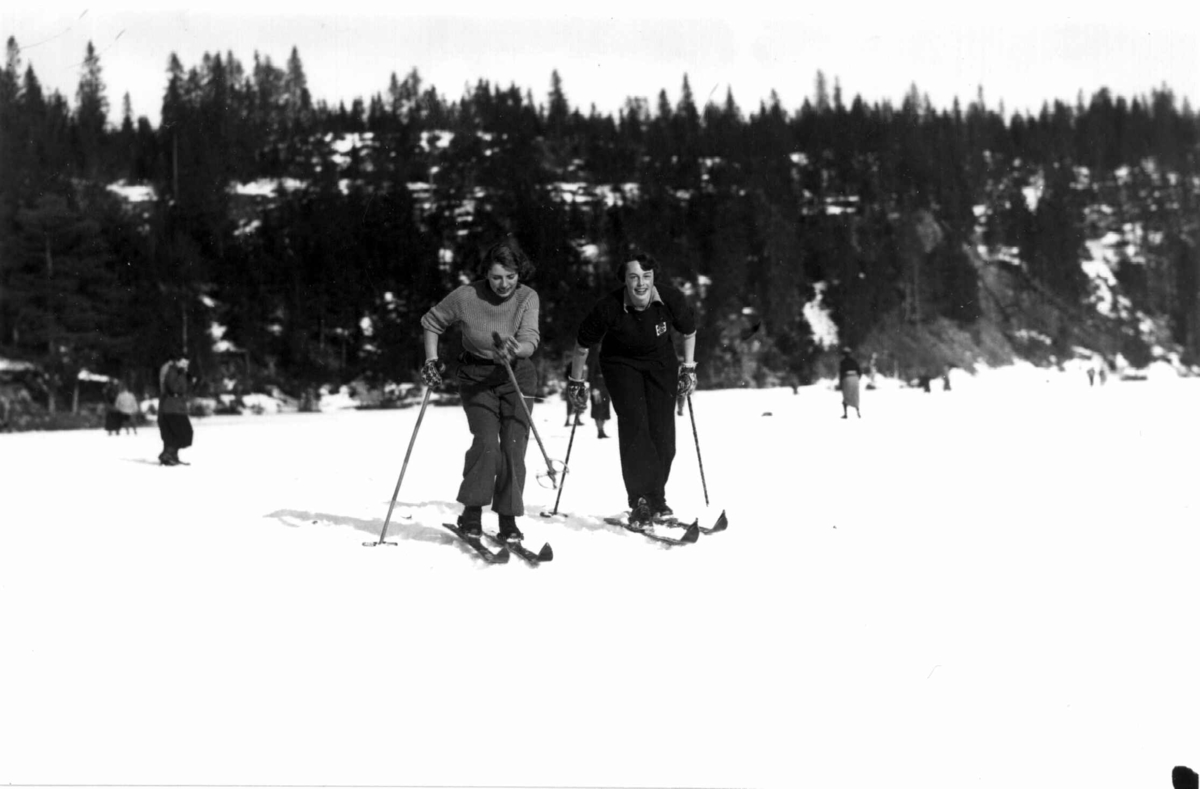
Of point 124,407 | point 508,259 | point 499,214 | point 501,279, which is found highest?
point 499,214

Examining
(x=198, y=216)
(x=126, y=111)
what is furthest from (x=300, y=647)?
(x=126, y=111)

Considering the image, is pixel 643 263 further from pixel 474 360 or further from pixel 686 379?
pixel 474 360

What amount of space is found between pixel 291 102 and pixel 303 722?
10076cm

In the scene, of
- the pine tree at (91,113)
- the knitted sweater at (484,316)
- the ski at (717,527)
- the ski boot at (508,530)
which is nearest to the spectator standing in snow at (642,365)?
the ski at (717,527)

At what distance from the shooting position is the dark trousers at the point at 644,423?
25.9 ft

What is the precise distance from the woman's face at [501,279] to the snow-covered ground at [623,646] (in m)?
1.69

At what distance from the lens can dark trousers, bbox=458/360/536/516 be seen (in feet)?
23.4

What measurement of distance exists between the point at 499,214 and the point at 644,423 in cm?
6902

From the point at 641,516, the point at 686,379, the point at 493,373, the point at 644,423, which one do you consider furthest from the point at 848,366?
the point at 493,373

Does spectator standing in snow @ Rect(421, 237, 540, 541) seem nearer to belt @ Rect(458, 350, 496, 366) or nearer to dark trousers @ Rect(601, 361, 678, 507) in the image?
belt @ Rect(458, 350, 496, 366)

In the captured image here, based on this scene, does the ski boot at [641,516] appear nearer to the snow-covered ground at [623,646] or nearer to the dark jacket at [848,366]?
the snow-covered ground at [623,646]

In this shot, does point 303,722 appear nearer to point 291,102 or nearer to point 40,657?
point 40,657

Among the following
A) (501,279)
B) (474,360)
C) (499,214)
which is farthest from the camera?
(499,214)

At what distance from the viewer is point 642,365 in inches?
316
